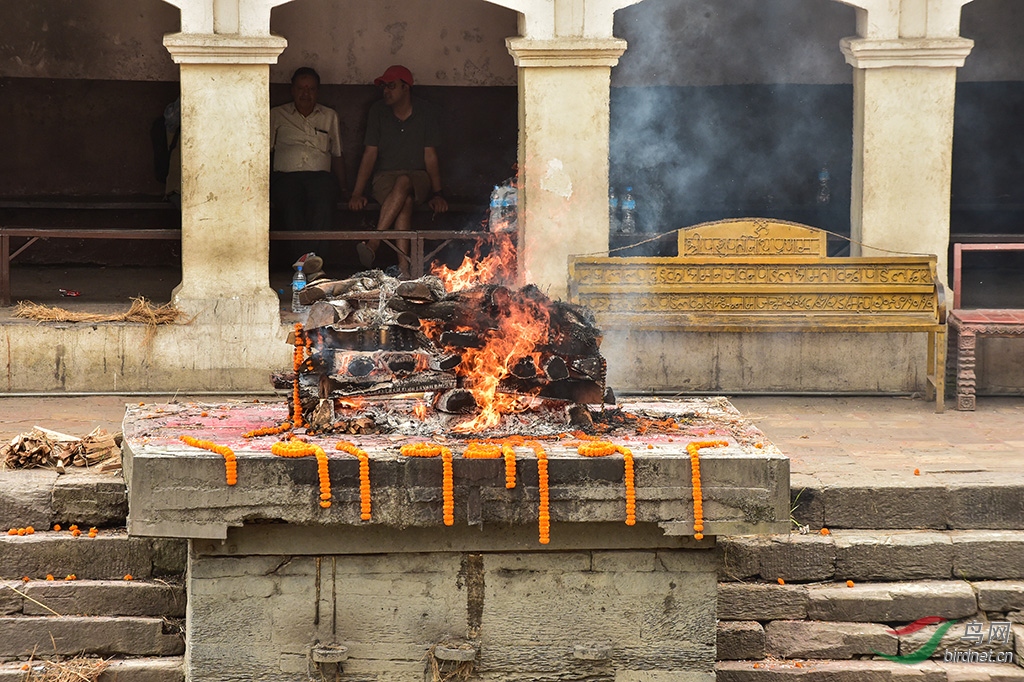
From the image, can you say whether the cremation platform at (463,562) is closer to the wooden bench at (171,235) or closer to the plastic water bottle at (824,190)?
the wooden bench at (171,235)

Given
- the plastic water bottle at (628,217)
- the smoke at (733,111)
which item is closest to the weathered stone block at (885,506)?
the plastic water bottle at (628,217)

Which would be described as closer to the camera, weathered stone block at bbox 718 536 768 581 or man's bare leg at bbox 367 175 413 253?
weathered stone block at bbox 718 536 768 581

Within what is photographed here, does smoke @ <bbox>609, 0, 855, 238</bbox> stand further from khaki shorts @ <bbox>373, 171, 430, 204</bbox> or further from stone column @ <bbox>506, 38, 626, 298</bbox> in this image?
stone column @ <bbox>506, 38, 626, 298</bbox>

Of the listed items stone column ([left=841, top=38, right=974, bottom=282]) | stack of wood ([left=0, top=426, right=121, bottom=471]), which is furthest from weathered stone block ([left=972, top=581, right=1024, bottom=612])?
stack of wood ([left=0, top=426, right=121, bottom=471])

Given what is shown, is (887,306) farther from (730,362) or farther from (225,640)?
(225,640)

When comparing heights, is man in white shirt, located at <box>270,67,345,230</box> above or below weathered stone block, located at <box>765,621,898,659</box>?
above

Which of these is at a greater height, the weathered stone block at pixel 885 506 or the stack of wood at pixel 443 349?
the stack of wood at pixel 443 349

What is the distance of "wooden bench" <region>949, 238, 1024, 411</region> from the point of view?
9.70 meters

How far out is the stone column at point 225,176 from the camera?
393 inches

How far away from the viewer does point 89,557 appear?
7.06 meters

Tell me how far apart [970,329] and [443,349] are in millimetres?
4326

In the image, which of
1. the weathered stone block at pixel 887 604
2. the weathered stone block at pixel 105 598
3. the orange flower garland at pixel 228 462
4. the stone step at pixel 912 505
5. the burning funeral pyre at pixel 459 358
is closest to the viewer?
the orange flower garland at pixel 228 462

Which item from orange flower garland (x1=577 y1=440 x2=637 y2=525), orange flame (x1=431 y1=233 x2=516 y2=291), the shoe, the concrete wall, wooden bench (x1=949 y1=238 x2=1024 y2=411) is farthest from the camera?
the shoe

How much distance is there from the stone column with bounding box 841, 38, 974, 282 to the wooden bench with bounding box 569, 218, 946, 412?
42 cm
